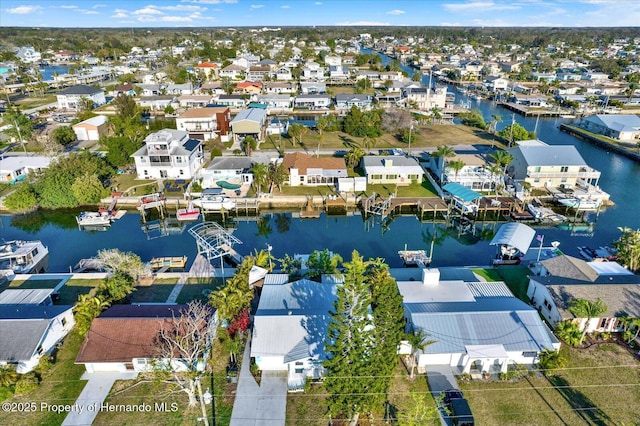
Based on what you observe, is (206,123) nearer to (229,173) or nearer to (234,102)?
(234,102)

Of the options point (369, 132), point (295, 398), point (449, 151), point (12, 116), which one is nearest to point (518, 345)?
point (295, 398)

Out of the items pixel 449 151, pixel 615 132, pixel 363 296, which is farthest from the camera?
pixel 615 132

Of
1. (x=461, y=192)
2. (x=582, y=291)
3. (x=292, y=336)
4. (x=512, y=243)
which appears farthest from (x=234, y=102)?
(x=582, y=291)

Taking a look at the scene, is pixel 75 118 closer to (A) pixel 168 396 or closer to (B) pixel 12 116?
(B) pixel 12 116

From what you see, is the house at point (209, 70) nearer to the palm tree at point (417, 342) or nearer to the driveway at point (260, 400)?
the driveway at point (260, 400)

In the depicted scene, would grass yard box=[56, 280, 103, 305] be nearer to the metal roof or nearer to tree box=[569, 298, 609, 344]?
tree box=[569, 298, 609, 344]
